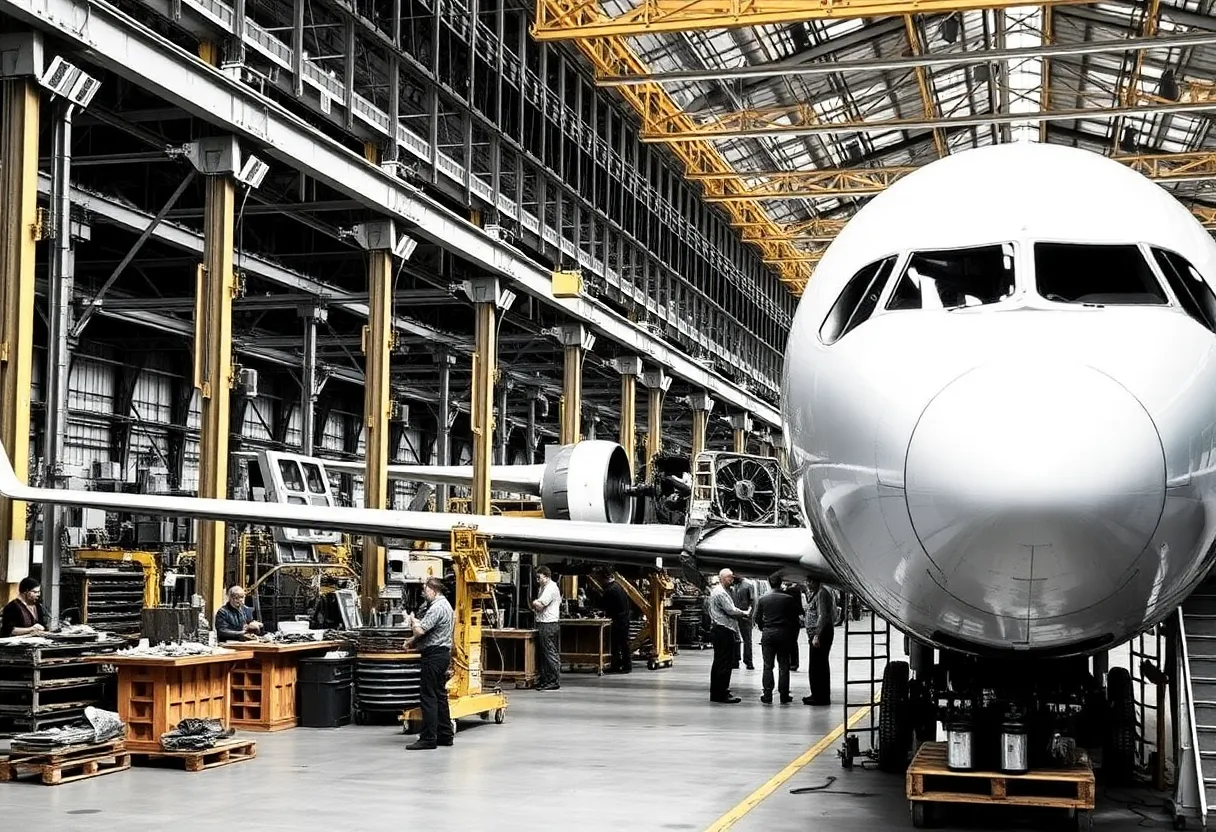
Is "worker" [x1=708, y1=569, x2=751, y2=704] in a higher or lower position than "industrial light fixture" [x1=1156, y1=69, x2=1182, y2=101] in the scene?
lower

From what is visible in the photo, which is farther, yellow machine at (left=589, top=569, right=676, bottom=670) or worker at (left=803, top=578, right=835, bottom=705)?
yellow machine at (left=589, top=569, right=676, bottom=670)

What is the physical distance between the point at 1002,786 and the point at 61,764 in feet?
25.3

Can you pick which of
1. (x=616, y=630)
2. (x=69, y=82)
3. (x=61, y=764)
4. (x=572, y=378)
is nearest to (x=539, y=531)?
(x=61, y=764)

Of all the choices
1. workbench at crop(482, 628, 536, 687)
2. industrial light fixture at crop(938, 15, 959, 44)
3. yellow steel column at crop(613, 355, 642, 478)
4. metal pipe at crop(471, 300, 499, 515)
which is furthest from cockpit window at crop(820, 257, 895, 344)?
industrial light fixture at crop(938, 15, 959, 44)

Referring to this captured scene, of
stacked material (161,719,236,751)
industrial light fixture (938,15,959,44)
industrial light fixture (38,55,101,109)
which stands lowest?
stacked material (161,719,236,751)

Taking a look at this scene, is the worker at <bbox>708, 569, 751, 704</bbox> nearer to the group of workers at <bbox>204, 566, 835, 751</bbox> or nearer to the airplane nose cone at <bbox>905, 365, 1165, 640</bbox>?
the group of workers at <bbox>204, 566, 835, 751</bbox>

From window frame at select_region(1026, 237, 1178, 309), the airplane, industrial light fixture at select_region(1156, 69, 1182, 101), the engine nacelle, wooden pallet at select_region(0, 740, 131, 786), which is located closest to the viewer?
the airplane

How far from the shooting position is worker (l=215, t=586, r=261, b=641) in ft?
52.9

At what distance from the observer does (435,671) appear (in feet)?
45.4

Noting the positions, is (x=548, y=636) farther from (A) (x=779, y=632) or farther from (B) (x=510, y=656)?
(A) (x=779, y=632)

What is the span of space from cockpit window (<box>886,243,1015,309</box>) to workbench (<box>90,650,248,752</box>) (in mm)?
8514

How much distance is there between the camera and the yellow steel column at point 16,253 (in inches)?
576

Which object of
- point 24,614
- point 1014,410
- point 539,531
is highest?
point 1014,410

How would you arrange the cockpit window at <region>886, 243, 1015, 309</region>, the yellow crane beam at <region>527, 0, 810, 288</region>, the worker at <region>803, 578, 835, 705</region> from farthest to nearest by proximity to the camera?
the yellow crane beam at <region>527, 0, 810, 288</region> → the worker at <region>803, 578, 835, 705</region> → the cockpit window at <region>886, 243, 1015, 309</region>
